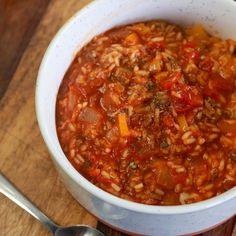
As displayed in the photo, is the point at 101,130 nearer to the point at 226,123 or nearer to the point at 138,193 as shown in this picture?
the point at 138,193

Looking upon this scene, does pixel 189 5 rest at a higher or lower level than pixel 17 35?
higher

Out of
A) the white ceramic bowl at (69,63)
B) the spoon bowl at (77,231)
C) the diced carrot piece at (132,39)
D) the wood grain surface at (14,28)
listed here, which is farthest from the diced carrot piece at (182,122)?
the wood grain surface at (14,28)

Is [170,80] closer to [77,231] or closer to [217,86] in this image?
[217,86]

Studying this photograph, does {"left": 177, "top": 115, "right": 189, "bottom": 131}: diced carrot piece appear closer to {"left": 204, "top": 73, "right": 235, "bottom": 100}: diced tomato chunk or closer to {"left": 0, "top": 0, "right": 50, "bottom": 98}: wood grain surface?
{"left": 204, "top": 73, "right": 235, "bottom": 100}: diced tomato chunk

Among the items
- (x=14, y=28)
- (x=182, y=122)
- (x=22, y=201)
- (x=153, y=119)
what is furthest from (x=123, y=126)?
(x=14, y=28)

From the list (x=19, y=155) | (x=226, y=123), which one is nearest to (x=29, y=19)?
(x=19, y=155)

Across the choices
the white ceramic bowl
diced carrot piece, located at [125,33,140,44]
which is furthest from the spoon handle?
diced carrot piece, located at [125,33,140,44]
